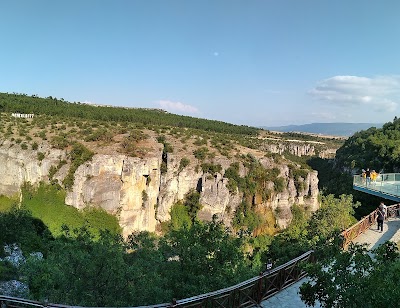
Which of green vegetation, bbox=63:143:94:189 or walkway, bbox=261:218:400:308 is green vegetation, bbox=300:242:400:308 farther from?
green vegetation, bbox=63:143:94:189

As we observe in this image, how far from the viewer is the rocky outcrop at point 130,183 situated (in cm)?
4106

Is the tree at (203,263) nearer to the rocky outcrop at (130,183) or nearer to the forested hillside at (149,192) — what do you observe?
the forested hillside at (149,192)

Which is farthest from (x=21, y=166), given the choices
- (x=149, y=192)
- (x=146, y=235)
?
(x=146, y=235)

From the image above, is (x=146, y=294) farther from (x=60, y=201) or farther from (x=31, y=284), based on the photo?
(x=60, y=201)

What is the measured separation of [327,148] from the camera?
456ft

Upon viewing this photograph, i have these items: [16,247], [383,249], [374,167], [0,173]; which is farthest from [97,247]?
[374,167]

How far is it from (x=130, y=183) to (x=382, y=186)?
89.3 ft

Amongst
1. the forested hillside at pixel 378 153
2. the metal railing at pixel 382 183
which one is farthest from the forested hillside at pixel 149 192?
the forested hillside at pixel 378 153

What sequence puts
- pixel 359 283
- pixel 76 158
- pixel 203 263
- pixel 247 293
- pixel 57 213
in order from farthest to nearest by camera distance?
pixel 76 158
pixel 57 213
pixel 203 263
pixel 247 293
pixel 359 283

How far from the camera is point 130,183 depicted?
42.8m

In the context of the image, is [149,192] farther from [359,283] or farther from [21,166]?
[359,283]

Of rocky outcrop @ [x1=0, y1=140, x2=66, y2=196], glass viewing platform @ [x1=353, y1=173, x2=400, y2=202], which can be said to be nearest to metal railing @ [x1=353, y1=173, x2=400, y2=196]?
glass viewing platform @ [x1=353, y1=173, x2=400, y2=202]

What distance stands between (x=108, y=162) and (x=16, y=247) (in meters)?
13.0

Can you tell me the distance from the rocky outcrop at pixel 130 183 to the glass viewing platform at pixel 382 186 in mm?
22438
